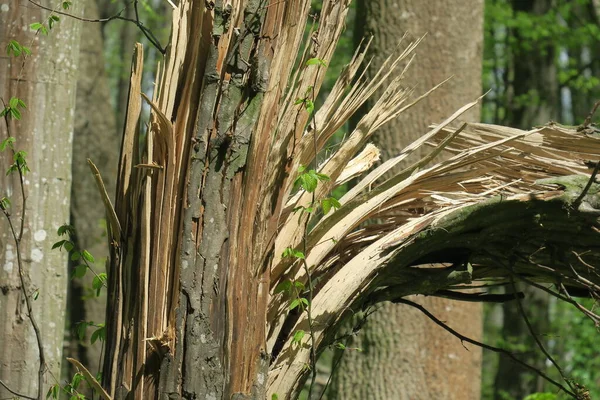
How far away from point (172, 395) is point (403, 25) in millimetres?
4399

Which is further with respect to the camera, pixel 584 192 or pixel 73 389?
pixel 73 389

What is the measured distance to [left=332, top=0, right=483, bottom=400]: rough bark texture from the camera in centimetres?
604

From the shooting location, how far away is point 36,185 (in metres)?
3.72

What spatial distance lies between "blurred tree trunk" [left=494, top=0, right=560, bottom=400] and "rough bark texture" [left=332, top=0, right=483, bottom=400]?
696 cm

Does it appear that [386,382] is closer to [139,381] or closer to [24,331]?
[24,331]

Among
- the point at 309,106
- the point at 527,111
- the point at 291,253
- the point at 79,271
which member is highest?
the point at 527,111

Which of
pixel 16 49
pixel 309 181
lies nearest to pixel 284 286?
pixel 309 181

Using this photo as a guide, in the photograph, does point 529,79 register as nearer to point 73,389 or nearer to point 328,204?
point 328,204

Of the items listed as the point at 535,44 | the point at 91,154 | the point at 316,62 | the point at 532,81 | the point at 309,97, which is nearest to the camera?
the point at 316,62

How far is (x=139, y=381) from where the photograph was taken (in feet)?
8.08

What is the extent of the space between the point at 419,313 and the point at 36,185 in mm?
3229

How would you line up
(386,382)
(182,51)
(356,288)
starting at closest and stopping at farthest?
(182,51), (356,288), (386,382)

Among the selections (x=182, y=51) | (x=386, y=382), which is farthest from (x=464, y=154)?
(x=386, y=382)

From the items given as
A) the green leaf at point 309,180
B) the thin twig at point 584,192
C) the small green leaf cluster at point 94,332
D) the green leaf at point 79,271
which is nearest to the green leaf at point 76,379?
the small green leaf cluster at point 94,332
